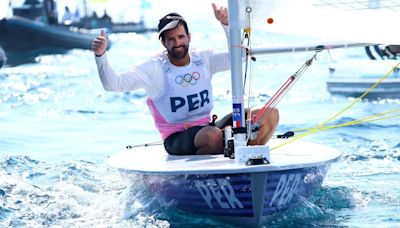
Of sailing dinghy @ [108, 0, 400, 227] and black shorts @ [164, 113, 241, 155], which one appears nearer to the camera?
sailing dinghy @ [108, 0, 400, 227]

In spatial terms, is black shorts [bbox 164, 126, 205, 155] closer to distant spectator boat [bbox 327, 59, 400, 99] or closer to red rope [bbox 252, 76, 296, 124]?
red rope [bbox 252, 76, 296, 124]

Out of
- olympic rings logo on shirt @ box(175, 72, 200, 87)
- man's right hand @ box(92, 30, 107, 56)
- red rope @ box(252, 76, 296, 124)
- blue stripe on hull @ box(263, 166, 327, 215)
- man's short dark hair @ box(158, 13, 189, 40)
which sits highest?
man's short dark hair @ box(158, 13, 189, 40)

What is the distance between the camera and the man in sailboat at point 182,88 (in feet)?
Result: 20.3

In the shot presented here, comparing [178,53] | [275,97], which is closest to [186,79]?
[178,53]

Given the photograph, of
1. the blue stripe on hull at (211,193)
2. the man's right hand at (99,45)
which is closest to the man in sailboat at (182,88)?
the man's right hand at (99,45)

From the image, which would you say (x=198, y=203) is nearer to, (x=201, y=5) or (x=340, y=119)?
(x=201, y=5)

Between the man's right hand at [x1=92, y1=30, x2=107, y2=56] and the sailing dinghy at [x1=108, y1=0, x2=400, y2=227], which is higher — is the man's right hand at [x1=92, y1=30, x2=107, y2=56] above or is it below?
above

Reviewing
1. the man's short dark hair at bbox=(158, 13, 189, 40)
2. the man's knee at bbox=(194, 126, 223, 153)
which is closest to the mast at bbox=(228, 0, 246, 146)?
the man's knee at bbox=(194, 126, 223, 153)

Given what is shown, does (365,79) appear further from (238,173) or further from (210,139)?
(238,173)

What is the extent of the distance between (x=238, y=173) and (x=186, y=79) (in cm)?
114

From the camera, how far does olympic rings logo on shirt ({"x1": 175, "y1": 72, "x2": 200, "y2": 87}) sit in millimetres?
6359

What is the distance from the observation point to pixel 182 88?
6.36 meters

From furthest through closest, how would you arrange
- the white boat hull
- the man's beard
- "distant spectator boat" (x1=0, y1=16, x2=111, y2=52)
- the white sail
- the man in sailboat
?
1. "distant spectator boat" (x1=0, y1=16, x2=111, y2=52)
2. the man's beard
3. the man in sailboat
4. the white sail
5. the white boat hull

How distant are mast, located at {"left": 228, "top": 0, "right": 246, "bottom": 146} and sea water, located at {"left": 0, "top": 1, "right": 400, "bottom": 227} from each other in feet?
1.87
